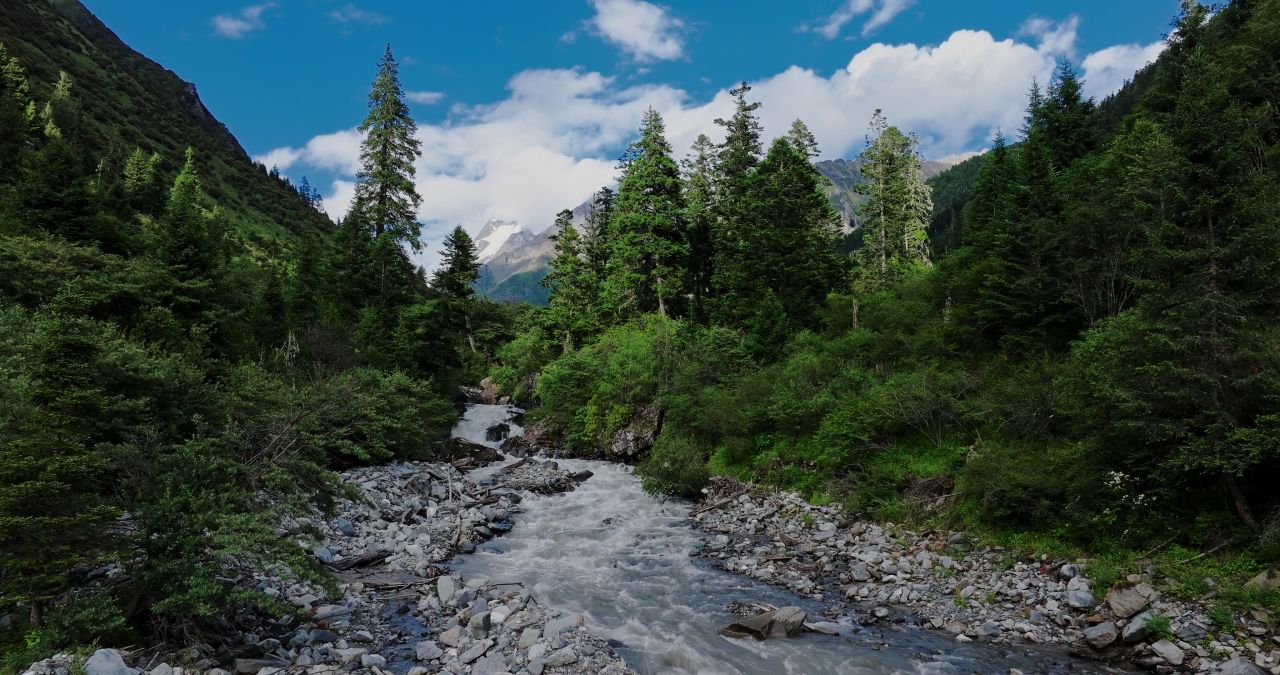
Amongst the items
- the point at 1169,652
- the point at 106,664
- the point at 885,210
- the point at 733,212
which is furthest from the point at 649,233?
the point at 106,664

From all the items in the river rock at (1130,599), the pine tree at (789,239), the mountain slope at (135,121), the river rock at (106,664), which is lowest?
the river rock at (1130,599)

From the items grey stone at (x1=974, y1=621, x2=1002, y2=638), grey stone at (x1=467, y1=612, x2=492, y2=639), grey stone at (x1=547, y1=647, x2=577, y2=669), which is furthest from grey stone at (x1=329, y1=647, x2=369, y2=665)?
grey stone at (x1=974, y1=621, x2=1002, y2=638)

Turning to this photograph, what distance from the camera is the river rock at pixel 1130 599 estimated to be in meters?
9.58

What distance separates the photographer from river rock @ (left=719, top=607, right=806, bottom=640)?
34.5ft

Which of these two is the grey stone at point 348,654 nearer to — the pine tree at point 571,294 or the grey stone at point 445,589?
the grey stone at point 445,589

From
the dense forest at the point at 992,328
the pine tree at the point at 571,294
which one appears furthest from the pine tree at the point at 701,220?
the pine tree at the point at 571,294

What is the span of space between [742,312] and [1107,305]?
1619cm

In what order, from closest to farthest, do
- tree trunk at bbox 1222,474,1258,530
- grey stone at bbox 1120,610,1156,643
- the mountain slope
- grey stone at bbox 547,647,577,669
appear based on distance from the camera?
grey stone at bbox 547,647,577,669
grey stone at bbox 1120,610,1156,643
tree trunk at bbox 1222,474,1258,530
the mountain slope

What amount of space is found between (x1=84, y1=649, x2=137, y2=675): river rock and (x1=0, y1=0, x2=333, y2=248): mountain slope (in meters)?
69.3

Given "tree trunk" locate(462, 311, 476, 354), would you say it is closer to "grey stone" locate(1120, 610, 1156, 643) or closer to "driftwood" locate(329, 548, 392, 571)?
"driftwood" locate(329, 548, 392, 571)

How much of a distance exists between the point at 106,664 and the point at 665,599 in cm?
958

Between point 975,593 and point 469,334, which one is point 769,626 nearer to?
point 975,593

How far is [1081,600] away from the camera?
10219mm

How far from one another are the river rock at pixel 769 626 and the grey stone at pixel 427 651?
5372mm
